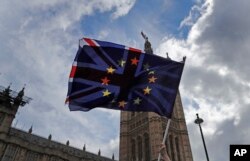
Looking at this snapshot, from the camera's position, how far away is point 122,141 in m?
81.8

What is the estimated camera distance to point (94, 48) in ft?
49.2

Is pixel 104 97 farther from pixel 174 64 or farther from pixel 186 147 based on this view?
pixel 186 147

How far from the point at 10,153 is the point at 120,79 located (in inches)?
1747

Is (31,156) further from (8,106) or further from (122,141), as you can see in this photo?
(122,141)

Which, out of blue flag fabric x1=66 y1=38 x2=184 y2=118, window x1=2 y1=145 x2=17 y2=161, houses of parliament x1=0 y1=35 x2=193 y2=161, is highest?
houses of parliament x1=0 y1=35 x2=193 y2=161

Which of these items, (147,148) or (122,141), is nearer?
(147,148)

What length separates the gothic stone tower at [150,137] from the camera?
73.7 meters

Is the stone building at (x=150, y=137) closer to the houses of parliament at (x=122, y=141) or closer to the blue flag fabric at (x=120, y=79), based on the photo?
the houses of parliament at (x=122, y=141)

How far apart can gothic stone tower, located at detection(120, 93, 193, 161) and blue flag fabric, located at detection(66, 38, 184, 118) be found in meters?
57.8

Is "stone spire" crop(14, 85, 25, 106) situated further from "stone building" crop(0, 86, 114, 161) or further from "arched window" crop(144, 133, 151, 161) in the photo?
"arched window" crop(144, 133, 151, 161)

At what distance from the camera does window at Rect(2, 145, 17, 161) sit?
48.6m

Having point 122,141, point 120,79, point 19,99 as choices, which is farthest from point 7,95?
point 120,79

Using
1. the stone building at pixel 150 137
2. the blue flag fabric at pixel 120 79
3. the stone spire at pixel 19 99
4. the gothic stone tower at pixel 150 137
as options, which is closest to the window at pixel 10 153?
the stone spire at pixel 19 99

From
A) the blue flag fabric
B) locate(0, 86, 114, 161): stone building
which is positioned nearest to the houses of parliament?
locate(0, 86, 114, 161): stone building
